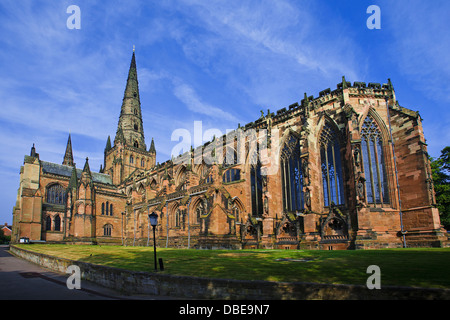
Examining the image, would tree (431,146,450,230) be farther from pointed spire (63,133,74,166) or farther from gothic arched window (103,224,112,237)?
pointed spire (63,133,74,166)

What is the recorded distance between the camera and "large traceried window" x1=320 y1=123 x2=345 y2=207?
2547cm

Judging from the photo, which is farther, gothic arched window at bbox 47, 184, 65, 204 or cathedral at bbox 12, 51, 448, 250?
gothic arched window at bbox 47, 184, 65, 204

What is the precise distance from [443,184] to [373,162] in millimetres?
12725

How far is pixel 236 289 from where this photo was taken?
27.7 ft

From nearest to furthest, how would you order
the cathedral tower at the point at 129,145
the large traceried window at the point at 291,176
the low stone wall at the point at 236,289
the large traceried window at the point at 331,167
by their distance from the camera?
the low stone wall at the point at 236,289 < the large traceried window at the point at 331,167 < the large traceried window at the point at 291,176 < the cathedral tower at the point at 129,145

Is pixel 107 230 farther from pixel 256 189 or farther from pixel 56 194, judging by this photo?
pixel 256 189

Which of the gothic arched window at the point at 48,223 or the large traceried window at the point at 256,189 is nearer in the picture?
the large traceried window at the point at 256,189

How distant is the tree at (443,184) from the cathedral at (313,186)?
9662mm

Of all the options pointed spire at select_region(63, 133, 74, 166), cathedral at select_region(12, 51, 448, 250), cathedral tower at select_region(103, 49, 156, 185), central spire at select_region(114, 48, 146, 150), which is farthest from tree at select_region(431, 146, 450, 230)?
pointed spire at select_region(63, 133, 74, 166)

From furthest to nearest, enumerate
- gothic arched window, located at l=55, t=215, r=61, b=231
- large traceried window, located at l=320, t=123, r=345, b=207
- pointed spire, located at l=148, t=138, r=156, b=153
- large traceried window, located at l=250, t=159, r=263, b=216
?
pointed spire, located at l=148, t=138, r=156, b=153
gothic arched window, located at l=55, t=215, r=61, b=231
large traceried window, located at l=250, t=159, r=263, b=216
large traceried window, located at l=320, t=123, r=345, b=207

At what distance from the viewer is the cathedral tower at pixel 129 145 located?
67438 millimetres

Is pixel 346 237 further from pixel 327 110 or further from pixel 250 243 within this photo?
pixel 327 110

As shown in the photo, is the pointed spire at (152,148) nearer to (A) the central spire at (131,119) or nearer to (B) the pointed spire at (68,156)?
(A) the central spire at (131,119)

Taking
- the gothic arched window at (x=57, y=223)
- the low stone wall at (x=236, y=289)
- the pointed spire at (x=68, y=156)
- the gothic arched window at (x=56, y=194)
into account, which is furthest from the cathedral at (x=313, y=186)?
the pointed spire at (x=68, y=156)
